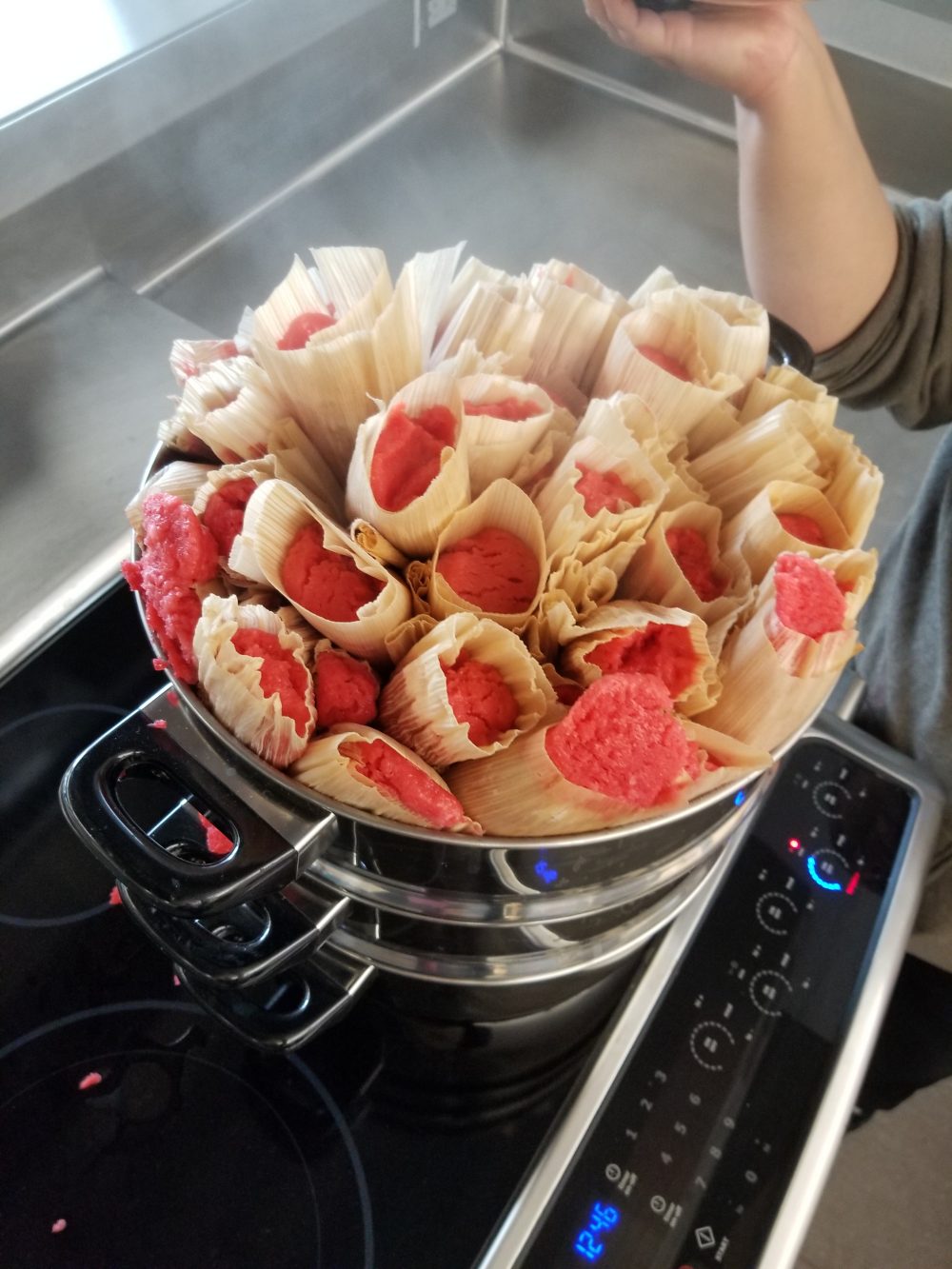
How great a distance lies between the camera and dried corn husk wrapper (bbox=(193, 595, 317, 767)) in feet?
0.95

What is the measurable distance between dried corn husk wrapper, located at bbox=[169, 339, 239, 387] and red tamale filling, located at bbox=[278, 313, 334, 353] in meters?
0.03

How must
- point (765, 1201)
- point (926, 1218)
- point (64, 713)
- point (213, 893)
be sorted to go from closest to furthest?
point (213, 893) < point (765, 1201) < point (64, 713) < point (926, 1218)

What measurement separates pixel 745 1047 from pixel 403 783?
0.86 ft

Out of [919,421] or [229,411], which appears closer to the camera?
[229,411]

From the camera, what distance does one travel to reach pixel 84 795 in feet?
1.06

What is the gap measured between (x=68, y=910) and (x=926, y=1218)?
739mm

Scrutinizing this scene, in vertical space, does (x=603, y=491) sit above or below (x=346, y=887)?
above

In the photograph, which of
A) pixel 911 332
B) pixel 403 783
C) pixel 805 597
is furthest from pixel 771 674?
pixel 911 332

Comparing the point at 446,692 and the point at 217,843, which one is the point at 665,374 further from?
the point at 217,843

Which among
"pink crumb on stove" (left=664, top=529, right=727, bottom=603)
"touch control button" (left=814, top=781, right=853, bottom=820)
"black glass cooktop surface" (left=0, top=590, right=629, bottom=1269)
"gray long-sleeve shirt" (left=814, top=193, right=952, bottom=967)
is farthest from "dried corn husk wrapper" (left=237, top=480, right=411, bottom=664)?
"gray long-sleeve shirt" (left=814, top=193, right=952, bottom=967)

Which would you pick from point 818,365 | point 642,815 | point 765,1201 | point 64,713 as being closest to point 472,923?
point 642,815

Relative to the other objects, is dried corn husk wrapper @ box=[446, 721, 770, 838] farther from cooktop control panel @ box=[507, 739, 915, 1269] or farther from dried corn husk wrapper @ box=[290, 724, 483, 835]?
cooktop control panel @ box=[507, 739, 915, 1269]

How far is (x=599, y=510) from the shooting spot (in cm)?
32

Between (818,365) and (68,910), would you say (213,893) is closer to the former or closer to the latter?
(68,910)
